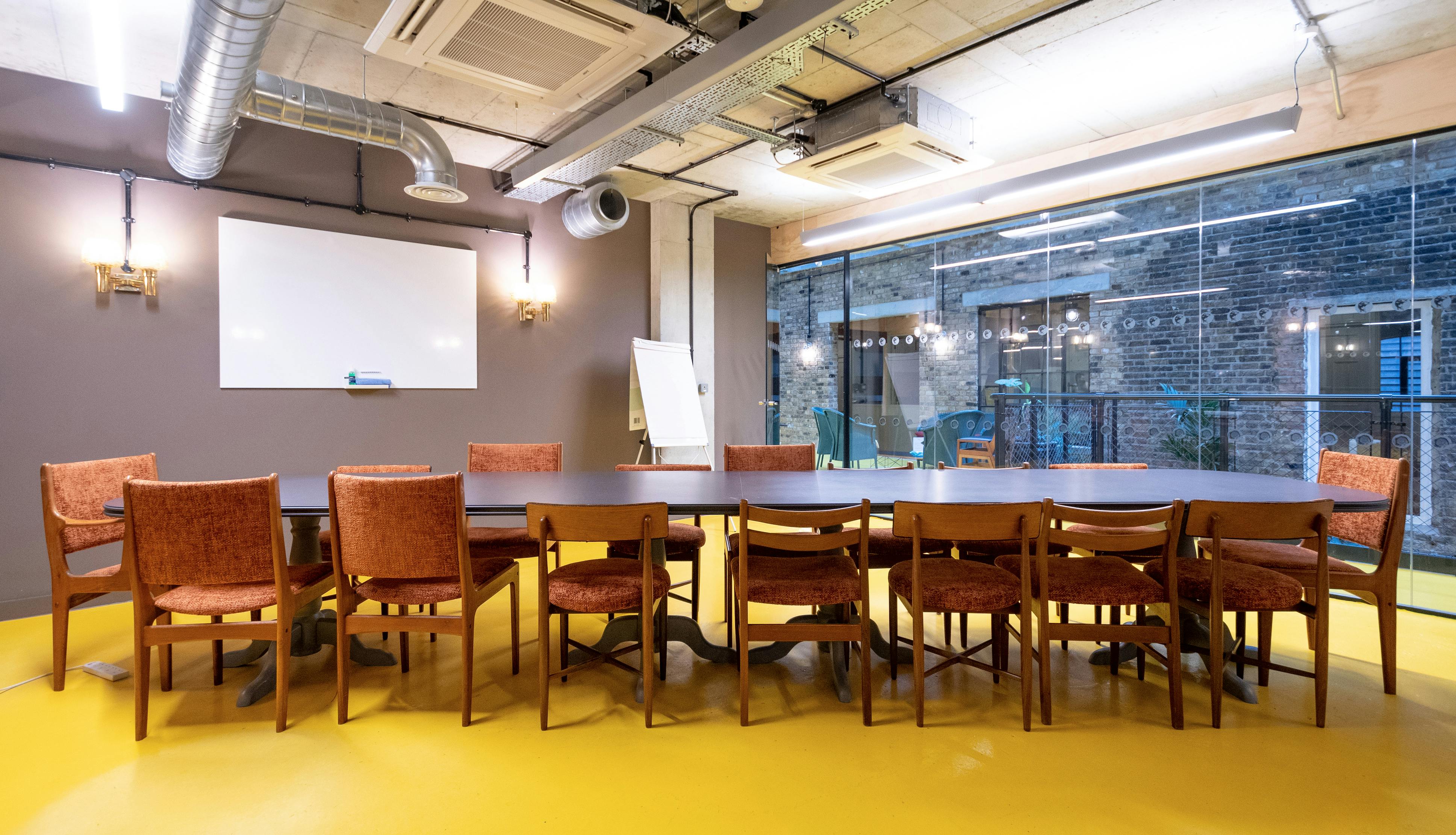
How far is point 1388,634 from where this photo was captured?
2832 millimetres

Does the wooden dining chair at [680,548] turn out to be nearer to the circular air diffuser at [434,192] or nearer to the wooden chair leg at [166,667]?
the circular air diffuser at [434,192]

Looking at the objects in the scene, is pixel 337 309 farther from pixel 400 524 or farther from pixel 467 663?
pixel 467 663

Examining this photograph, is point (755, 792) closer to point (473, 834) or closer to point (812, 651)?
point (473, 834)

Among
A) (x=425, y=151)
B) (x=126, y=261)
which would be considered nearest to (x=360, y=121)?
(x=425, y=151)

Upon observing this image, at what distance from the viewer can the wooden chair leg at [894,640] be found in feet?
9.25

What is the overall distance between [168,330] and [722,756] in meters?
4.38

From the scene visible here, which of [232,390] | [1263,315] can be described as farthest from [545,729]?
[1263,315]

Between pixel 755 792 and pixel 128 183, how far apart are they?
496 centimetres

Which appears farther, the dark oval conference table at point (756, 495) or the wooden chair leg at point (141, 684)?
the dark oval conference table at point (756, 495)

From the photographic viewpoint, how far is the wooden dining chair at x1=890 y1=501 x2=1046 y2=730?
2449 mm

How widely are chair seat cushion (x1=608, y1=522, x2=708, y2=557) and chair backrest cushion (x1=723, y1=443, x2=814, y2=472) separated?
57cm

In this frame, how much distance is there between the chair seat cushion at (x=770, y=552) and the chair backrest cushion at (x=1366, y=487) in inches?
83.3

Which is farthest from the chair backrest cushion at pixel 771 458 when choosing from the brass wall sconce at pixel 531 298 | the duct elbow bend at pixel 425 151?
the brass wall sconce at pixel 531 298

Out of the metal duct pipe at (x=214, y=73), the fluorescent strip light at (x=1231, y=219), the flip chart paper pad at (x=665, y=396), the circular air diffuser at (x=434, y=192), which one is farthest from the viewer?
the flip chart paper pad at (x=665, y=396)
